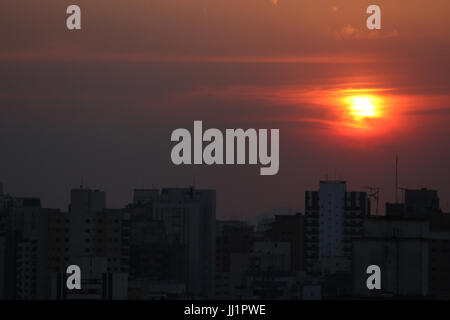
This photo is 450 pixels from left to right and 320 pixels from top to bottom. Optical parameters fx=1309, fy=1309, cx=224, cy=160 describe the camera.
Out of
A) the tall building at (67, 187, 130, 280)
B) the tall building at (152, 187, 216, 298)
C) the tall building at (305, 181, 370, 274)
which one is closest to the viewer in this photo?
the tall building at (67, 187, 130, 280)

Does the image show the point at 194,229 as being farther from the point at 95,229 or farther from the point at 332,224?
the point at 332,224

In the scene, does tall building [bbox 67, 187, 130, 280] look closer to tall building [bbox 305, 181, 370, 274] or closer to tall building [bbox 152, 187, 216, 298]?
tall building [bbox 152, 187, 216, 298]

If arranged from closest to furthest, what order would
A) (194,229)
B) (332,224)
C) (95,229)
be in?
(95,229) < (194,229) < (332,224)

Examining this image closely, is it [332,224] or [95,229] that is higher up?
[332,224]

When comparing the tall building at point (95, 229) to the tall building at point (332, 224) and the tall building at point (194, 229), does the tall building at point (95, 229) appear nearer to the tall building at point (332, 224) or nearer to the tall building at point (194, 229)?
the tall building at point (194, 229)

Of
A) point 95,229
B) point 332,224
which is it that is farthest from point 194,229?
point 332,224

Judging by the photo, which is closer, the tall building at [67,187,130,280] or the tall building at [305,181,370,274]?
the tall building at [67,187,130,280]

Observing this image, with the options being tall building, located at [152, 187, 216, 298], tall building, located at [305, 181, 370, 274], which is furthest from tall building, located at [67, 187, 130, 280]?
tall building, located at [305, 181, 370, 274]

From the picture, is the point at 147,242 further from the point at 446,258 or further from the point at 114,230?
the point at 446,258

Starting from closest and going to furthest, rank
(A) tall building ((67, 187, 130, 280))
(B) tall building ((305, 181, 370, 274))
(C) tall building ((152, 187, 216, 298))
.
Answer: (A) tall building ((67, 187, 130, 280)) < (C) tall building ((152, 187, 216, 298)) < (B) tall building ((305, 181, 370, 274))
